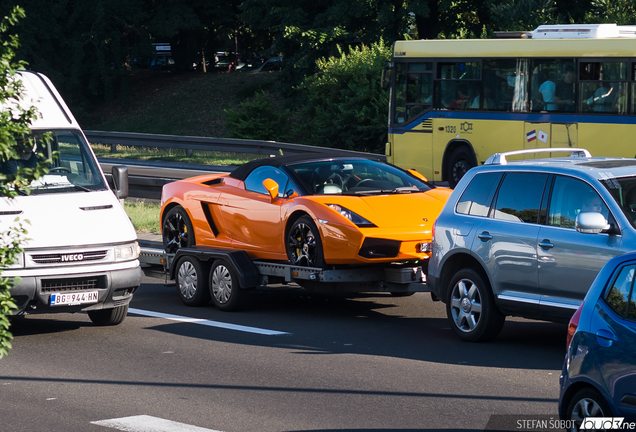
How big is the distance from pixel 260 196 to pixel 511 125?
972 centimetres

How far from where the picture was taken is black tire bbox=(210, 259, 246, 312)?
1105 centimetres

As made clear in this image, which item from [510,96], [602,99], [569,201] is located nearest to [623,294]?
[569,201]

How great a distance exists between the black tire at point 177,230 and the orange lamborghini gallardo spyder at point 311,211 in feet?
0.04

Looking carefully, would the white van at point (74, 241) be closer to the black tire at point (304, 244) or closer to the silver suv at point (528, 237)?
the black tire at point (304, 244)

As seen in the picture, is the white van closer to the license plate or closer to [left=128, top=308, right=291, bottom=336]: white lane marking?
the license plate

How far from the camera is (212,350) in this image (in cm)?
902

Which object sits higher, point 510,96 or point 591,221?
point 510,96

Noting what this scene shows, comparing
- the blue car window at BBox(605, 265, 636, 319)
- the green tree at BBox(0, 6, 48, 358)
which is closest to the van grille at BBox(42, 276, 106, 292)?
the green tree at BBox(0, 6, 48, 358)

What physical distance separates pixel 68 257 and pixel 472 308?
386 centimetres

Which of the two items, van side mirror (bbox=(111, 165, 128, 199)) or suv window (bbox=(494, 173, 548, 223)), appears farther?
van side mirror (bbox=(111, 165, 128, 199))

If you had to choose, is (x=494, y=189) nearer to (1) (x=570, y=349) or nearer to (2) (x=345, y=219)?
(2) (x=345, y=219)

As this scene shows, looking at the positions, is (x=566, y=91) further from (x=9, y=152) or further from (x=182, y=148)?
(x=182, y=148)

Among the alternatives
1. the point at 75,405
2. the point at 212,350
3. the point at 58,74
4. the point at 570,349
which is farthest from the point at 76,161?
the point at 58,74

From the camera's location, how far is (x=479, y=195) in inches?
367
